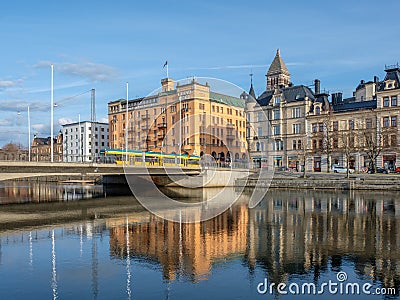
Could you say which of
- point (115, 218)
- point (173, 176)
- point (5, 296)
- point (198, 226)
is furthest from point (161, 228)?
point (173, 176)

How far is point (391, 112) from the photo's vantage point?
8406 cm

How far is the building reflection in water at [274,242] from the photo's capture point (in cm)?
1948

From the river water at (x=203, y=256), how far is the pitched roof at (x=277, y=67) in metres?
103

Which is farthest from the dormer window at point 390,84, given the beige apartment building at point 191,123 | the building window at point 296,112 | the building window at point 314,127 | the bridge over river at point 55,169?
the bridge over river at point 55,169

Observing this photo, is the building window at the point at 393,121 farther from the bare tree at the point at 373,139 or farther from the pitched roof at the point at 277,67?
the pitched roof at the point at 277,67

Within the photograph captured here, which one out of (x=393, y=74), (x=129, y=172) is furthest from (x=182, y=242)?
(x=393, y=74)

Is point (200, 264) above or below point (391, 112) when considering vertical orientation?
below

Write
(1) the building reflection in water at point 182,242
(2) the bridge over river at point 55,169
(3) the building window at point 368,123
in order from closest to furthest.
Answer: (1) the building reflection in water at point 182,242
(2) the bridge over river at point 55,169
(3) the building window at point 368,123

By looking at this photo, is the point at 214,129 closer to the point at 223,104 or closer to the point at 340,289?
the point at 223,104

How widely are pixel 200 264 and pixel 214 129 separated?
69481mm

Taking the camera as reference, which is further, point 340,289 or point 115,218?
point 115,218

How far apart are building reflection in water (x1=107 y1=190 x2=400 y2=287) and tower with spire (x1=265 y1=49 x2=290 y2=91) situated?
98.6m

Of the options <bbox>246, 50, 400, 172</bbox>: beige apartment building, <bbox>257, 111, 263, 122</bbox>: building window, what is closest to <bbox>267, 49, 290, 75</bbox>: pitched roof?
<bbox>246, 50, 400, 172</bbox>: beige apartment building

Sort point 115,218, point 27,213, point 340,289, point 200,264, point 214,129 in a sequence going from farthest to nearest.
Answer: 1. point 214,129
2. point 27,213
3. point 115,218
4. point 200,264
5. point 340,289
